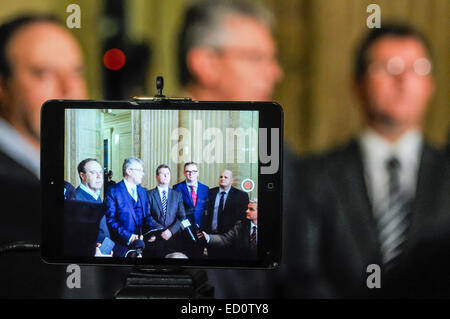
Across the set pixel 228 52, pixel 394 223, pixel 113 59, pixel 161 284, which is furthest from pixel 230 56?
pixel 161 284

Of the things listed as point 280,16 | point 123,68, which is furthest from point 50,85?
point 280,16

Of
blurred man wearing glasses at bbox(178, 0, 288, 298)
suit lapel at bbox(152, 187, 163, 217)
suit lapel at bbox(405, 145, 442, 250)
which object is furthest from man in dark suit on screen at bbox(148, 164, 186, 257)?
suit lapel at bbox(405, 145, 442, 250)

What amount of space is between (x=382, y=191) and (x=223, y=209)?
0.72 metres

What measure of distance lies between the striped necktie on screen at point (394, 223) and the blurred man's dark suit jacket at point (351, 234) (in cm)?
2

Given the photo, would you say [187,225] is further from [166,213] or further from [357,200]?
[357,200]

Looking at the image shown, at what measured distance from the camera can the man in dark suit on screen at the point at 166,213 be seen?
3.03 feet

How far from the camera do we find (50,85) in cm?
151

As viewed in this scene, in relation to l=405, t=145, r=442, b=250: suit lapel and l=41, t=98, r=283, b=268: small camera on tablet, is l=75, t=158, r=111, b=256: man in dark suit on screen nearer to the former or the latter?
l=41, t=98, r=283, b=268: small camera on tablet

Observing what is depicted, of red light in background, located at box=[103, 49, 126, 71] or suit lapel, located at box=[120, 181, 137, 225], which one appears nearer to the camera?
suit lapel, located at box=[120, 181, 137, 225]

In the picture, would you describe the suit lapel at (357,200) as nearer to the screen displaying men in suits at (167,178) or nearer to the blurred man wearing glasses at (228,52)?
the blurred man wearing glasses at (228,52)

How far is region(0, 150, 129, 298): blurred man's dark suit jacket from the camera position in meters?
1.52

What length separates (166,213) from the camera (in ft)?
3.05

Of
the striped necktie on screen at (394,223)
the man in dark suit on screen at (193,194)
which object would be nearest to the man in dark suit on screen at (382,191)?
the striped necktie on screen at (394,223)
